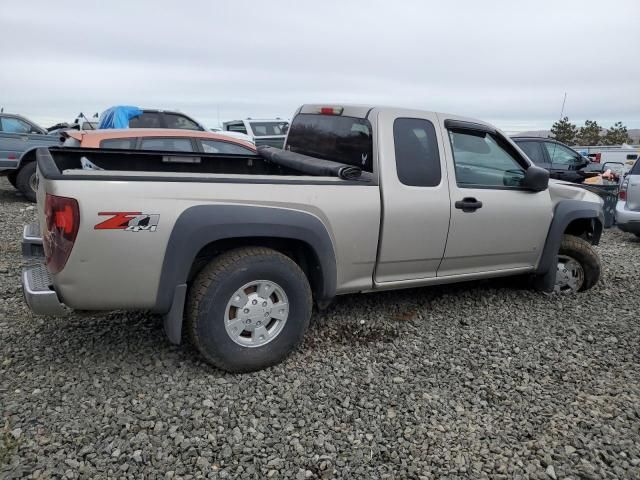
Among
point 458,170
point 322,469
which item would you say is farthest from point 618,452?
point 458,170

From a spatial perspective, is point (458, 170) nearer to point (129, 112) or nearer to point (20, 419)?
point (20, 419)

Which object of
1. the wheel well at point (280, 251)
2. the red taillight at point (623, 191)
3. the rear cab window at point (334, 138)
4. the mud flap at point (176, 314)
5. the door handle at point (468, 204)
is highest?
the rear cab window at point (334, 138)

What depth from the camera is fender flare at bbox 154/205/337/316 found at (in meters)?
3.02

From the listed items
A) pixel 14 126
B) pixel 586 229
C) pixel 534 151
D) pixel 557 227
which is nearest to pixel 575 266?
pixel 586 229

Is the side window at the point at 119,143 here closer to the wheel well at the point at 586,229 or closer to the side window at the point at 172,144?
the side window at the point at 172,144

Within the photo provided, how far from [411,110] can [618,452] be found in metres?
2.69

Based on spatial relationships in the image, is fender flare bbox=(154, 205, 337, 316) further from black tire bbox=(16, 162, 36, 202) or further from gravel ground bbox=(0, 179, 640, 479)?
black tire bbox=(16, 162, 36, 202)

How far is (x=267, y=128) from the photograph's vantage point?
52.0 feet

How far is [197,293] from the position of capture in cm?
320

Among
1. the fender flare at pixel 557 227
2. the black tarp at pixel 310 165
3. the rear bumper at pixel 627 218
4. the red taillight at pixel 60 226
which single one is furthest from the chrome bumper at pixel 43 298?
the rear bumper at pixel 627 218

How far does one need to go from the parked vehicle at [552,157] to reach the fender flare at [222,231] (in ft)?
28.6

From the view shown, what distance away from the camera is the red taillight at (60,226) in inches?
110

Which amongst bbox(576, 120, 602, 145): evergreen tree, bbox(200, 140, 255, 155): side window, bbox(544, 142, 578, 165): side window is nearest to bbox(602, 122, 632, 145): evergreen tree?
bbox(576, 120, 602, 145): evergreen tree

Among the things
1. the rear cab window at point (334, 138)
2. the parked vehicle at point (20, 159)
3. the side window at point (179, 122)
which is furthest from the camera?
the side window at point (179, 122)
